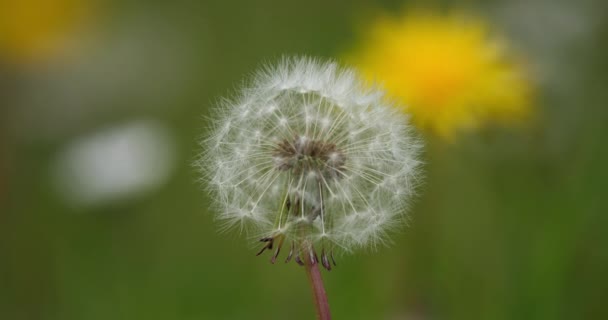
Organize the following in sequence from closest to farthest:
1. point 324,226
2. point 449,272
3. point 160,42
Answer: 1. point 324,226
2. point 449,272
3. point 160,42

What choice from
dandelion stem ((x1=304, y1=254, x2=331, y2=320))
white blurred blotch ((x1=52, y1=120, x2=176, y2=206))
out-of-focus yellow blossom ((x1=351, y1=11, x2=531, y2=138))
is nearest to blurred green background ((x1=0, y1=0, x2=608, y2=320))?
white blurred blotch ((x1=52, y1=120, x2=176, y2=206))

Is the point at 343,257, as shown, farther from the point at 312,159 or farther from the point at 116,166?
the point at 312,159

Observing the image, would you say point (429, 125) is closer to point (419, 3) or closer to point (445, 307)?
point (445, 307)

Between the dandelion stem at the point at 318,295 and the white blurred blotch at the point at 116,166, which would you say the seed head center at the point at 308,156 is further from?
the white blurred blotch at the point at 116,166

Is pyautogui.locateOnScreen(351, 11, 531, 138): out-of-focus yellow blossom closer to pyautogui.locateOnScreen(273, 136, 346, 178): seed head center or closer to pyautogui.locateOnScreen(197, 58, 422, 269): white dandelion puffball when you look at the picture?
pyautogui.locateOnScreen(197, 58, 422, 269): white dandelion puffball

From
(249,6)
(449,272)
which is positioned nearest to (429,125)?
(449,272)
